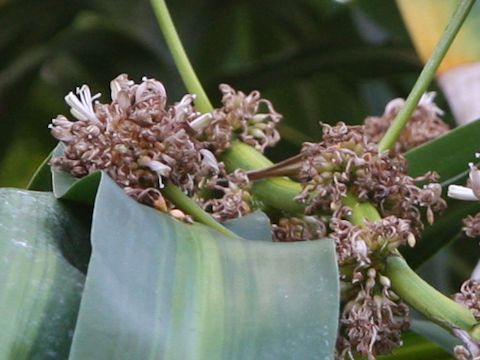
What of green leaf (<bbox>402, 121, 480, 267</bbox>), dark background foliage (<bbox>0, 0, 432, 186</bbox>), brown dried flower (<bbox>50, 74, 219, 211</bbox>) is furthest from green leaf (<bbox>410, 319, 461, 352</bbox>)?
dark background foliage (<bbox>0, 0, 432, 186</bbox>)

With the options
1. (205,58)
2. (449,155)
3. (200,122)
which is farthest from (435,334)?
(205,58)

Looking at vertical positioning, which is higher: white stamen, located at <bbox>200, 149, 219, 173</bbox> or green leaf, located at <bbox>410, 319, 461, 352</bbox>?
white stamen, located at <bbox>200, 149, 219, 173</bbox>

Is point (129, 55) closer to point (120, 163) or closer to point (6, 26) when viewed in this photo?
point (6, 26)

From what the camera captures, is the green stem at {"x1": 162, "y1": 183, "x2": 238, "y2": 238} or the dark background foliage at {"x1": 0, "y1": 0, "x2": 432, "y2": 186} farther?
the dark background foliage at {"x1": 0, "y1": 0, "x2": 432, "y2": 186}

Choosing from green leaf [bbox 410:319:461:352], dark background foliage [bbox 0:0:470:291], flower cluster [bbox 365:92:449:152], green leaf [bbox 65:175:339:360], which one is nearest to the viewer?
green leaf [bbox 65:175:339:360]

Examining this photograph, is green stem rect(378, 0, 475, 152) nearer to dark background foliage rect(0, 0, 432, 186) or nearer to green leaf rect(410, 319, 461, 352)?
green leaf rect(410, 319, 461, 352)

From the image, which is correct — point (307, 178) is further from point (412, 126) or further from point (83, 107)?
point (412, 126)

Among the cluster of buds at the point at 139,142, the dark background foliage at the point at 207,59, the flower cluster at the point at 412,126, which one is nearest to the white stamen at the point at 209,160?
the cluster of buds at the point at 139,142

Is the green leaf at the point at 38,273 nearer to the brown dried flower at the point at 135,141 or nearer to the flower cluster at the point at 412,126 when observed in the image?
the brown dried flower at the point at 135,141
